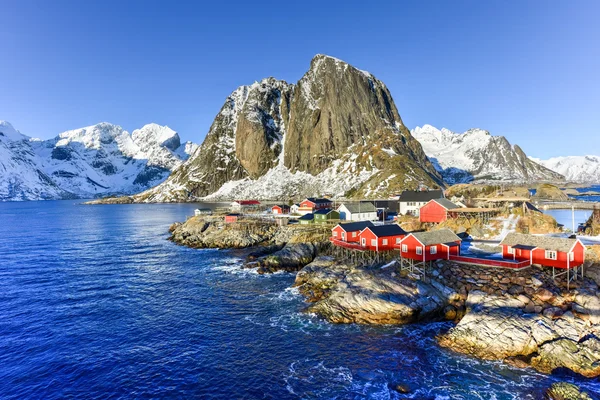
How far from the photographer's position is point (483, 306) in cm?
3328

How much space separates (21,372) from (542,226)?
73.9m

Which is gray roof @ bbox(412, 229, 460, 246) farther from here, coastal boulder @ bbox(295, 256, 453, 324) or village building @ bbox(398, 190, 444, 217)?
village building @ bbox(398, 190, 444, 217)

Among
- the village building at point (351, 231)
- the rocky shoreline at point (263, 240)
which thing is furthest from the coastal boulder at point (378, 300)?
the rocky shoreline at point (263, 240)

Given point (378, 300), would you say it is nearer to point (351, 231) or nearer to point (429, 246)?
point (429, 246)

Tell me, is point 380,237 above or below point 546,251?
above

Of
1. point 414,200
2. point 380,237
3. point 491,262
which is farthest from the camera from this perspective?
point 414,200

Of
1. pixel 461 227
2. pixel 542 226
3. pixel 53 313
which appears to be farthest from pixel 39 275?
pixel 542 226

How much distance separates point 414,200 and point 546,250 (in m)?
50.9

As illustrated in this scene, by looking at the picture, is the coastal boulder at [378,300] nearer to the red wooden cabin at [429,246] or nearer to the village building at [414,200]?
the red wooden cabin at [429,246]

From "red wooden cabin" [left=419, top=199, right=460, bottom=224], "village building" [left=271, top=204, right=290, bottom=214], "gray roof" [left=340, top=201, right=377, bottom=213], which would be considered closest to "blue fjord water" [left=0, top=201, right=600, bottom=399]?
"red wooden cabin" [left=419, top=199, right=460, bottom=224]

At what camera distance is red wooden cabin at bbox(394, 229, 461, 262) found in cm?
4231

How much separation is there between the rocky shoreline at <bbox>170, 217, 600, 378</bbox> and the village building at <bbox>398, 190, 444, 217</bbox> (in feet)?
142

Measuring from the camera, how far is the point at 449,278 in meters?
39.6

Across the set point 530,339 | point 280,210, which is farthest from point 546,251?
point 280,210
